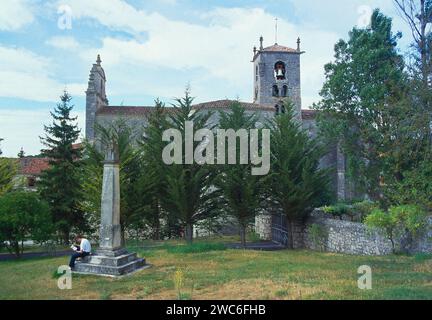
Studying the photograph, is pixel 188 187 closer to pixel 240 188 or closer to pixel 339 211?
pixel 240 188

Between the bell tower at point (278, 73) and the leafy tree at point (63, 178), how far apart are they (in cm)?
2364

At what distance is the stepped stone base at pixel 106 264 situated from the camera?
11.8 m

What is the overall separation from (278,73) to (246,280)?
127 ft

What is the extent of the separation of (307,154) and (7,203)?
50.6ft

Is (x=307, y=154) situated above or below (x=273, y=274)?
above

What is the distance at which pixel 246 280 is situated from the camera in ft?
33.8

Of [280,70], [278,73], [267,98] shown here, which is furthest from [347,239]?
[280,70]

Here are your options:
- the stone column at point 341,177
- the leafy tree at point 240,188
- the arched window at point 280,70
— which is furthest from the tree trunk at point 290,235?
the arched window at point 280,70

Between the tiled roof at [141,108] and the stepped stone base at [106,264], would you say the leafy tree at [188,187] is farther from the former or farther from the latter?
the tiled roof at [141,108]

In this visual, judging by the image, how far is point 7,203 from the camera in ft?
63.5

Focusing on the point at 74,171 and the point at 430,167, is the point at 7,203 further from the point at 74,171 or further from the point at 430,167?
the point at 430,167

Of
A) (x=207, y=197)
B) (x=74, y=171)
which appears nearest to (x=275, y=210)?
(x=207, y=197)

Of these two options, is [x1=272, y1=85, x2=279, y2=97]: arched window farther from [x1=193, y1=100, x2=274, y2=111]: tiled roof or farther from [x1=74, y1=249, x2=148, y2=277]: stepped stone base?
[x1=74, y1=249, x2=148, y2=277]: stepped stone base
